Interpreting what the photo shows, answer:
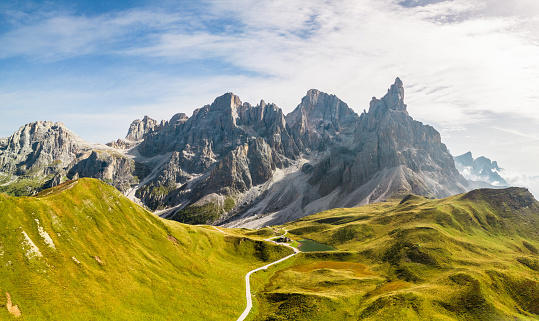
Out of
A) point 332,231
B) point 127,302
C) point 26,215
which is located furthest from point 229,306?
point 332,231

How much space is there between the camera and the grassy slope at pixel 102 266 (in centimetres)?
5144

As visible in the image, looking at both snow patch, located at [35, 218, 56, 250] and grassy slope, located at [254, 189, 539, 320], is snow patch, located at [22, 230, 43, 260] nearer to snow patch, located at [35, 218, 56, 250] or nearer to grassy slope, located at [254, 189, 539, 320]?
snow patch, located at [35, 218, 56, 250]

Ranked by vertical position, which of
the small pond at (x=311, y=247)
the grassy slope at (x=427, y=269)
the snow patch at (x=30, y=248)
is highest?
the snow patch at (x=30, y=248)

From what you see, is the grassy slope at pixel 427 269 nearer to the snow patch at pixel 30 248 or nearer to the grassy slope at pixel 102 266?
the grassy slope at pixel 102 266

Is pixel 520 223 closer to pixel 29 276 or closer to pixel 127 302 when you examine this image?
pixel 127 302

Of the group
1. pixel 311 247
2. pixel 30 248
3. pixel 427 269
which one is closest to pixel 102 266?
pixel 30 248

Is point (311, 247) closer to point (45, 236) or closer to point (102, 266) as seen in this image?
point (102, 266)

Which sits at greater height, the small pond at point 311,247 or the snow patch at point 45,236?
the snow patch at point 45,236

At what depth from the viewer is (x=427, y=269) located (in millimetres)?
103312

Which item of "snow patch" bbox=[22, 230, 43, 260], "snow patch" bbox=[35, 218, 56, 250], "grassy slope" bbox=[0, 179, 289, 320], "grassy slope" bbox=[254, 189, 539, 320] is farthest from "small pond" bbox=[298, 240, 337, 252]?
"snow patch" bbox=[22, 230, 43, 260]

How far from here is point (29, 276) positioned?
51.3 metres

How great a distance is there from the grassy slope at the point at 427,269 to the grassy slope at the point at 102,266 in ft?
58.8

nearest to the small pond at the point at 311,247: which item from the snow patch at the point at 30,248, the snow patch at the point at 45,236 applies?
the snow patch at the point at 45,236

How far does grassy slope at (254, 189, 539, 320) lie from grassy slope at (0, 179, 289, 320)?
1792 centimetres
